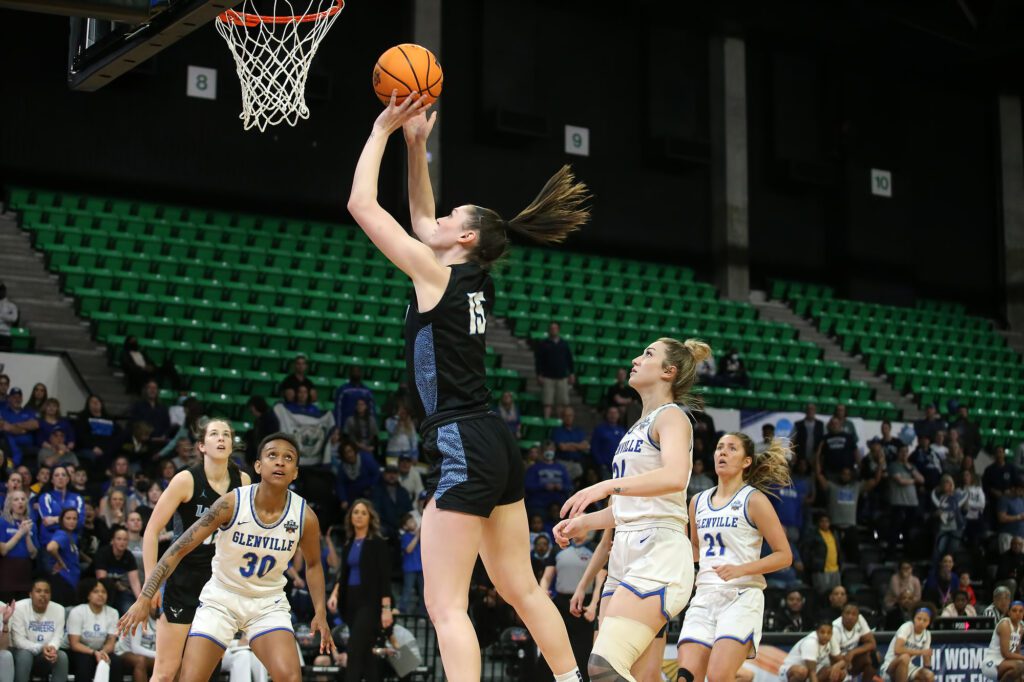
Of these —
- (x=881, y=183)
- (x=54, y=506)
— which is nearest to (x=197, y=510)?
(x=54, y=506)

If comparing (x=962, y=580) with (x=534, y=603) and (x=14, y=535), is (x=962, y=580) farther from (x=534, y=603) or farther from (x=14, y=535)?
(x=534, y=603)

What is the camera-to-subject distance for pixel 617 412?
16.0 metres

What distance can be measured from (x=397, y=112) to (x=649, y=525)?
229 centimetres

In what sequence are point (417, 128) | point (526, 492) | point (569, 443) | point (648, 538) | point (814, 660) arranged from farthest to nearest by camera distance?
point (569, 443) → point (526, 492) → point (814, 660) → point (648, 538) → point (417, 128)

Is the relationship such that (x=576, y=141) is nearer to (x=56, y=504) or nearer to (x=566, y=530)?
(x=56, y=504)

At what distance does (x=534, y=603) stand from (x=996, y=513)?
48.4 feet

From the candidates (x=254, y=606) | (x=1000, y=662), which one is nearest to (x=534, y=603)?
(x=254, y=606)

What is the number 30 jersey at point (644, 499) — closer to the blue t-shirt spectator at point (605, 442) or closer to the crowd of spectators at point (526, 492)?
the crowd of spectators at point (526, 492)

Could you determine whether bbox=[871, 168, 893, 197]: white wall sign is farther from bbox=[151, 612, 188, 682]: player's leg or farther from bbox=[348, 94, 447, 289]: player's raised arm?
bbox=[348, 94, 447, 289]: player's raised arm

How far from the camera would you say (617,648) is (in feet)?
18.7

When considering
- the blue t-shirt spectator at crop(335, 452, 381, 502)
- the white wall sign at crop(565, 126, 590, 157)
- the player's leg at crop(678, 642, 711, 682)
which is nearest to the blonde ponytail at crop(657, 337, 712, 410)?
the player's leg at crop(678, 642, 711, 682)

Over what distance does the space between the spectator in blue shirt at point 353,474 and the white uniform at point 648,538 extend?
7.78m

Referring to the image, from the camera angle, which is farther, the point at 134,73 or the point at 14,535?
the point at 134,73

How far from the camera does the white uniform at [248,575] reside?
22.0ft
